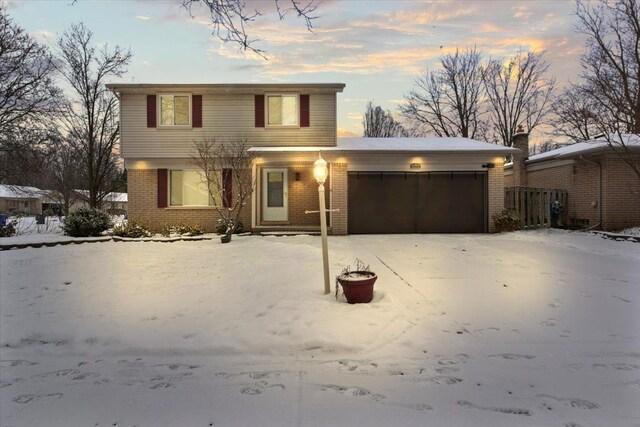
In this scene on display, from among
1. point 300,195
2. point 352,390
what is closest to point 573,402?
point 352,390

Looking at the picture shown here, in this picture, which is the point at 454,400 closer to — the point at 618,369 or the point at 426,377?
the point at 426,377

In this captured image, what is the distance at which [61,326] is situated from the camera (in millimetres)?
4496

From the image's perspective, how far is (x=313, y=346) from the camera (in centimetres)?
386

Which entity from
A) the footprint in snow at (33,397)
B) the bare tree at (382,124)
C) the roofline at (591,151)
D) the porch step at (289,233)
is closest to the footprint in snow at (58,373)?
the footprint in snow at (33,397)

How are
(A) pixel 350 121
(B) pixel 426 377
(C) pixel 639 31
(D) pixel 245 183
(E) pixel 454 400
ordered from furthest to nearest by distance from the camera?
(A) pixel 350 121
(C) pixel 639 31
(D) pixel 245 183
(B) pixel 426 377
(E) pixel 454 400

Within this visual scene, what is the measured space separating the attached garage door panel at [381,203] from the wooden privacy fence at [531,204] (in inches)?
143

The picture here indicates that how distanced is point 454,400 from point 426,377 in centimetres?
38

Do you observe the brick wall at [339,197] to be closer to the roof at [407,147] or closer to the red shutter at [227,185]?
the roof at [407,147]

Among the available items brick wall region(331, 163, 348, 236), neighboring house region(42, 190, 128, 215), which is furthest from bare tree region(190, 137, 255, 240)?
neighboring house region(42, 190, 128, 215)

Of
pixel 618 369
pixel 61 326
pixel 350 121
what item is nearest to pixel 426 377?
pixel 618 369

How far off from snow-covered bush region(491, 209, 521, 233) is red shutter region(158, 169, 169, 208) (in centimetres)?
1188

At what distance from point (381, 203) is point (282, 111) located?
5072 mm

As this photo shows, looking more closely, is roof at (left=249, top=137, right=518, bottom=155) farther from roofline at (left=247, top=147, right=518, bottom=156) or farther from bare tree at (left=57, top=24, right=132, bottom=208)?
bare tree at (left=57, top=24, right=132, bottom=208)

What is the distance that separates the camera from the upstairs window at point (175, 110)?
1399 centimetres
